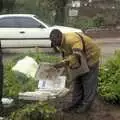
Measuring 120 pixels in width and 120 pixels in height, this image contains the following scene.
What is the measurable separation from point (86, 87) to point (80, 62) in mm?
622

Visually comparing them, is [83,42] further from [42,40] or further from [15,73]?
[42,40]

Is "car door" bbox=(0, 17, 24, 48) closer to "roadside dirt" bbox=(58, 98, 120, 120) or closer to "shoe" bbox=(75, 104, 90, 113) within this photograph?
"roadside dirt" bbox=(58, 98, 120, 120)

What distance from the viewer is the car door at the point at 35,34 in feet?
67.2

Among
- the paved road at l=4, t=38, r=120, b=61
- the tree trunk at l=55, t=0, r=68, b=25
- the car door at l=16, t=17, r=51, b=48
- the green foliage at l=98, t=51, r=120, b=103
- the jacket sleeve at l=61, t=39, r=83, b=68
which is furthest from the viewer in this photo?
the tree trunk at l=55, t=0, r=68, b=25

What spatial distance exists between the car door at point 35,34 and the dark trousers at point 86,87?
10.5 metres

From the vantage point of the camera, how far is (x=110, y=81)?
10.8m

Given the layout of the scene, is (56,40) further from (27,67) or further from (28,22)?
(28,22)

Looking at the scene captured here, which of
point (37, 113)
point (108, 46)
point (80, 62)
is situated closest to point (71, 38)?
point (80, 62)

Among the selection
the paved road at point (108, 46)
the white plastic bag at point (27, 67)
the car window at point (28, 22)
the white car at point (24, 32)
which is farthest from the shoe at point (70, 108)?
the car window at point (28, 22)

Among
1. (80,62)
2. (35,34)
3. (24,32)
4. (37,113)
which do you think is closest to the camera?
(37,113)

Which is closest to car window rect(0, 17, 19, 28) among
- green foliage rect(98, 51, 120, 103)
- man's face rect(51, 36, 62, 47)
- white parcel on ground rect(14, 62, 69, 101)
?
green foliage rect(98, 51, 120, 103)

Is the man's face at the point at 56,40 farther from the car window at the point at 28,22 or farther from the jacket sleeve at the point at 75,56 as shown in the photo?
the car window at the point at 28,22

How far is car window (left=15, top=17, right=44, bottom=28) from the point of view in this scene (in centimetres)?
2119

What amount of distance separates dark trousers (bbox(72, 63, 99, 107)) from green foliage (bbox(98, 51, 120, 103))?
65 cm
